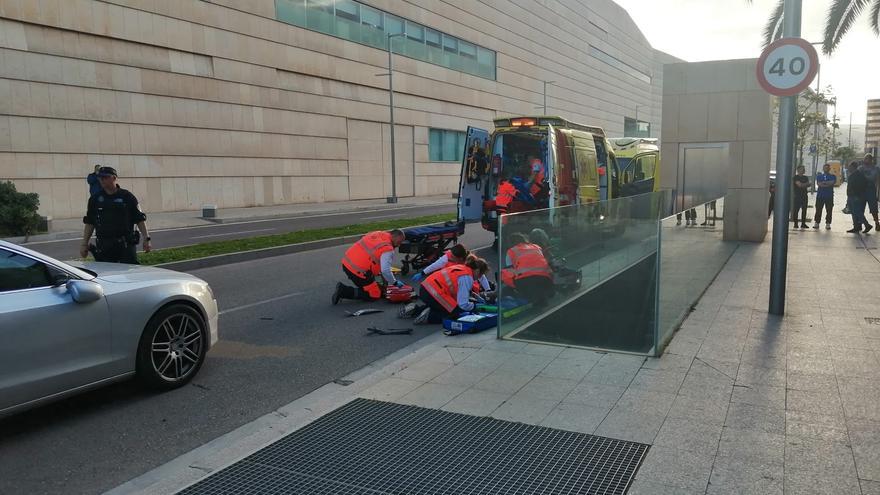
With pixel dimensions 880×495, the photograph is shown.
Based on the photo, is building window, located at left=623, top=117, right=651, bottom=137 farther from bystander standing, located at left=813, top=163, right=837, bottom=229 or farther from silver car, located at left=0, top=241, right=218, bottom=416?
silver car, located at left=0, top=241, right=218, bottom=416

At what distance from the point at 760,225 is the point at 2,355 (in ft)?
46.5

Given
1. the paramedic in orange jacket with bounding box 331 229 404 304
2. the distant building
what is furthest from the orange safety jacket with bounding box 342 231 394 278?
the distant building

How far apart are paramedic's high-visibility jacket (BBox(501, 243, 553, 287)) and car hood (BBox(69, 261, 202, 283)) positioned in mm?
3181

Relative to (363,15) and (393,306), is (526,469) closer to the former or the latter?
(393,306)

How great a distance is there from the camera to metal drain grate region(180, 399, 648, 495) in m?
3.57

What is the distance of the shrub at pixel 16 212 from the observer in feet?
57.7

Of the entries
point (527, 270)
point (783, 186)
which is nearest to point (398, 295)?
point (527, 270)

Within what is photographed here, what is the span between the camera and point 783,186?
7.25 metres

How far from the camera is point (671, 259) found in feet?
21.4

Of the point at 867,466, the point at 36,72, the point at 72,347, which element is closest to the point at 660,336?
the point at 867,466

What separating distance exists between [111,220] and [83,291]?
8.93 feet

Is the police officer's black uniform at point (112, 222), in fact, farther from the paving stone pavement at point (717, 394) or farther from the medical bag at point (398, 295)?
the paving stone pavement at point (717, 394)

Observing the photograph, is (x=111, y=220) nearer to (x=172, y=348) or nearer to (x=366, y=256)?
(x=172, y=348)

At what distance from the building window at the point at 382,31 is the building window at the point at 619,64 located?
2738 centimetres
